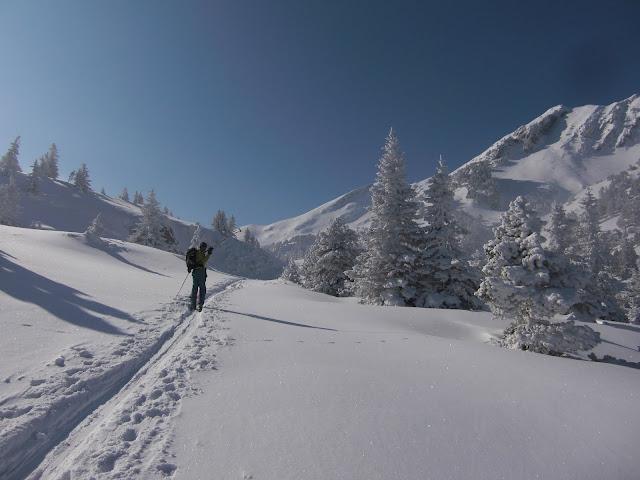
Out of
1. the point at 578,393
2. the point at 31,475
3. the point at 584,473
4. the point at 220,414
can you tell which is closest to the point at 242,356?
the point at 220,414

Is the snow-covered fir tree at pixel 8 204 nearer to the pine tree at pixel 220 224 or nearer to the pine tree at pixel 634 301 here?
the pine tree at pixel 220 224

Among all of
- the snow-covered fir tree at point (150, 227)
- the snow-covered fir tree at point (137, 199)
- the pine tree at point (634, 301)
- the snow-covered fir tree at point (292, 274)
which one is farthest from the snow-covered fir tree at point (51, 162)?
the pine tree at point (634, 301)

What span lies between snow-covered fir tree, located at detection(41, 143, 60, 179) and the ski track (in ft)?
438

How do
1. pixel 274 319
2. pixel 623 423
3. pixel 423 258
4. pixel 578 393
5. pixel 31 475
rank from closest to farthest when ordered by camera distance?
1. pixel 31 475
2. pixel 623 423
3. pixel 578 393
4. pixel 274 319
5. pixel 423 258

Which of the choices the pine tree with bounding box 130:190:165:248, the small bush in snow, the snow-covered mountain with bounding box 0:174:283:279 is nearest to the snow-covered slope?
the small bush in snow

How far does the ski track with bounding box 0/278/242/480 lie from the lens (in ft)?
8.50

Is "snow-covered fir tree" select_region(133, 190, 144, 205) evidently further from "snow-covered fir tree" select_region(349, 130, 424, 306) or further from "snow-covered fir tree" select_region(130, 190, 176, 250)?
"snow-covered fir tree" select_region(349, 130, 424, 306)

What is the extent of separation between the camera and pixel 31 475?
252 centimetres

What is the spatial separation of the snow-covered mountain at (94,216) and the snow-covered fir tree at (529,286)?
82.4 metres

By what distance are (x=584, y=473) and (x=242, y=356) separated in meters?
4.56

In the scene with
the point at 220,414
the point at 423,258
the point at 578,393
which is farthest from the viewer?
the point at 423,258

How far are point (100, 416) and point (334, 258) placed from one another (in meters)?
26.4

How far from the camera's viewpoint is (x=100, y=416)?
3430 mm

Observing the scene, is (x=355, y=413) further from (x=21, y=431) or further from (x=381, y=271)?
(x=381, y=271)
